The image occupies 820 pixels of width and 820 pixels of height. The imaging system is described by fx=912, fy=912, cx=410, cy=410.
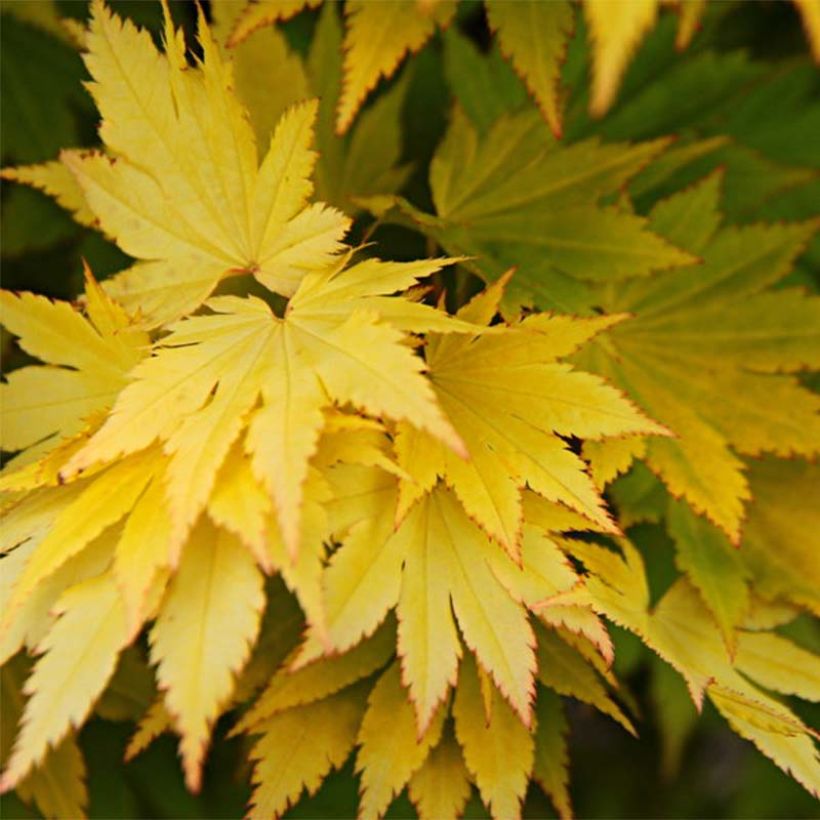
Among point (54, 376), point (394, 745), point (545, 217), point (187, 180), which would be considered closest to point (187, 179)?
point (187, 180)

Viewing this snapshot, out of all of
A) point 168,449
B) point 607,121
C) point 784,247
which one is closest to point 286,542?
point 168,449

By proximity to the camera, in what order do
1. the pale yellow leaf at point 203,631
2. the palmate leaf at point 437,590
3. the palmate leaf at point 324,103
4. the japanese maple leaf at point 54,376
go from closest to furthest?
the pale yellow leaf at point 203,631 → the palmate leaf at point 437,590 → the japanese maple leaf at point 54,376 → the palmate leaf at point 324,103

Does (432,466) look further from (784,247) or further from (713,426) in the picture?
(784,247)

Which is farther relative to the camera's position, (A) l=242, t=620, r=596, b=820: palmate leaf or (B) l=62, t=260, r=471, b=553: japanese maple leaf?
(A) l=242, t=620, r=596, b=820: palmate leaf

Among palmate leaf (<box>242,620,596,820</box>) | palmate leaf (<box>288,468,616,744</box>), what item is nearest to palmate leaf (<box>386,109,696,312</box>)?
palmate leaf (<box>288,468,616,744</box>)

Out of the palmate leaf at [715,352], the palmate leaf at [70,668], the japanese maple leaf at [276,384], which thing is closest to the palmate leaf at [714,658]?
the palmate leaf at [715,352]

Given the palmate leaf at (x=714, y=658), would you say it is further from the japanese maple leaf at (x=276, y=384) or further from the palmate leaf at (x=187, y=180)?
the palmate leaf at (x=187, y=180)

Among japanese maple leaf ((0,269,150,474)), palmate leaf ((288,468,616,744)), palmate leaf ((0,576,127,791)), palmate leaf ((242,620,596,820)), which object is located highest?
→ japanese maple leaf ((0,269,150,474))

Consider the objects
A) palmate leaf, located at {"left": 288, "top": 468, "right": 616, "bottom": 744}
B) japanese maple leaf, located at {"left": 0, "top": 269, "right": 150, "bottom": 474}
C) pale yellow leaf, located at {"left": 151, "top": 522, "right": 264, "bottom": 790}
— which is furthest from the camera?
japanese maple leaf, located at {"left": 0, "top": 269, "right": 150, "bottom": 474}

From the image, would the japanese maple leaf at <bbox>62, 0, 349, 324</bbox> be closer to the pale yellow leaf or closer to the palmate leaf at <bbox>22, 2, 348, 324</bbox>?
the palmate leaf at <bbox>22, 2, 348, 324</bbox>
